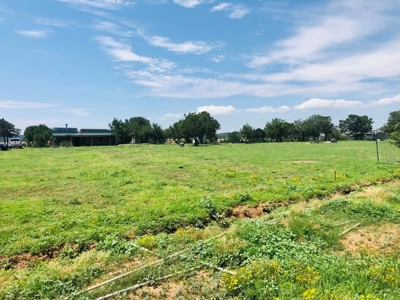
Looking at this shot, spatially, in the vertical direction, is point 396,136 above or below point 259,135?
below

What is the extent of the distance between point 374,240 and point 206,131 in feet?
163

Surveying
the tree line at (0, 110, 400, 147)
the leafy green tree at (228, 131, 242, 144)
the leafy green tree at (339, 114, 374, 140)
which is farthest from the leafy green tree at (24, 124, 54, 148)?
the leafy green tree at (339, 114, 374, 140)

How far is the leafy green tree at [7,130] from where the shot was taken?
74525mm

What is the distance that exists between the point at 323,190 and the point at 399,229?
4305 millimetres

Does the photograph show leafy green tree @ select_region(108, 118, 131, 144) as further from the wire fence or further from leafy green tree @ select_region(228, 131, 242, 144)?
the wire fence

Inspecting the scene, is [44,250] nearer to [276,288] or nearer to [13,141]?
[276,288]

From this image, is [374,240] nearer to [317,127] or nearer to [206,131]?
[206,131]

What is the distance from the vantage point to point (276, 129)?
7462cm

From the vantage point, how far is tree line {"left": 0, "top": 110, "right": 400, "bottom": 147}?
55188 millimetres

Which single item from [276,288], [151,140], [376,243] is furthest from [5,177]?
[151,140]

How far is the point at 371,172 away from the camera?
1446cm

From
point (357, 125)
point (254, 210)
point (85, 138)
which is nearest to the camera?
point (254, 210)

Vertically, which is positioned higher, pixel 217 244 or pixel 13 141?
pixel 13 141

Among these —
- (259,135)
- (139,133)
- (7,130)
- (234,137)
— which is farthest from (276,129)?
(7,130)
